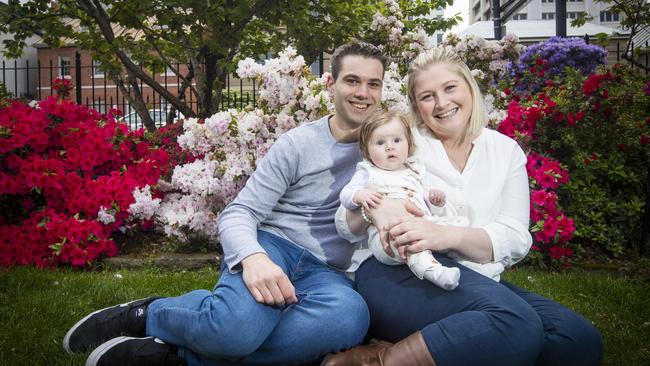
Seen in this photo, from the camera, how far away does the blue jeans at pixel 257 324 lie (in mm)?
2094

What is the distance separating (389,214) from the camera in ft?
6.95

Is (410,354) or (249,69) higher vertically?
(249,69)

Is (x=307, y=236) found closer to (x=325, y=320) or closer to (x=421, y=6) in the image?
(x=325, y=320)

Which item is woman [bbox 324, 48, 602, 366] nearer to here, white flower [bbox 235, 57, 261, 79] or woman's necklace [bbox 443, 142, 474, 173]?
woman's necklace [bbox 443, 142, 474, 173]

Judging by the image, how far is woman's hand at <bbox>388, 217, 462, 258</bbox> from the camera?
2.01 metres

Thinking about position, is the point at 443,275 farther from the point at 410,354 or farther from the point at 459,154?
the point at 459,154

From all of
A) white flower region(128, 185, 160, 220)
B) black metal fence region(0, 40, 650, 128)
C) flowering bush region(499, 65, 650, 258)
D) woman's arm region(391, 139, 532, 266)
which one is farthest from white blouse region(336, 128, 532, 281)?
black metal fence region(0, 40, 650, 128)

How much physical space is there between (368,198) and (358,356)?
556 millimetres

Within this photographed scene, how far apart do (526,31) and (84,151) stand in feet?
30.4

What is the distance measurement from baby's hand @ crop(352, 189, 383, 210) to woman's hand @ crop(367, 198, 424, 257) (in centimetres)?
2

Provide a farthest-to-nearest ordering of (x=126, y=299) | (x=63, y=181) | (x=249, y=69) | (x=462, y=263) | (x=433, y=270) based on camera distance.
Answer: (x=63, y=181), (x=249, y=69), (x=126, y=299), (x=462, y=263), (x=433, y=270)

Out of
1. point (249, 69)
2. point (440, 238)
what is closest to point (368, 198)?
point (440, 238)

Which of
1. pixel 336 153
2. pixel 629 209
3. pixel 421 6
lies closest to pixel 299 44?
pixel 421 6

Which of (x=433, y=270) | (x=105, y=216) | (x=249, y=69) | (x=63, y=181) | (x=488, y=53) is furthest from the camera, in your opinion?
(x=488, y=53)
